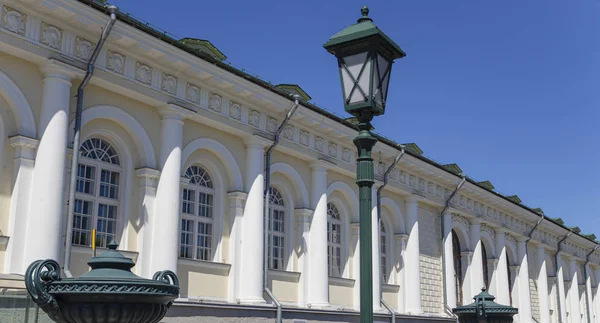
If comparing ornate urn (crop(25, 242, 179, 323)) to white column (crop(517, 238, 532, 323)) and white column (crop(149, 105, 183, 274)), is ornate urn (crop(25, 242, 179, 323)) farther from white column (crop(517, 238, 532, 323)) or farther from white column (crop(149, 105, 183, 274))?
white column (crop(517, 238, 532, 323))

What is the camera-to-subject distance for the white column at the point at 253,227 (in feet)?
53.3

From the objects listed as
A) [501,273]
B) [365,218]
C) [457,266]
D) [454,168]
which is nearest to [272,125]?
[454,168]

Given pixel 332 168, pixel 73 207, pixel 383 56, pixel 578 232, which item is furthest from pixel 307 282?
pixel 578 232

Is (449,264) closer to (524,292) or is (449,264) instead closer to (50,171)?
(524,292)

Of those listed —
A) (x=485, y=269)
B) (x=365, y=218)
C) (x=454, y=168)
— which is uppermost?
(x=454, y=168)

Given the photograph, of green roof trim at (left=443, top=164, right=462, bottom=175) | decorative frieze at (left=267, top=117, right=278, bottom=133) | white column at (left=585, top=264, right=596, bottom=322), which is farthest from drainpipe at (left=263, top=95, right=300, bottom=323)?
white column at (left=585, top=264, right=596, bottom=322)

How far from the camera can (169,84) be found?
14.8m

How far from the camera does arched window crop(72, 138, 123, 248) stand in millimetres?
13453

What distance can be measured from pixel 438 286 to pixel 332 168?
7235 millimetres

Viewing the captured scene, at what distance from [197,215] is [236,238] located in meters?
1.12

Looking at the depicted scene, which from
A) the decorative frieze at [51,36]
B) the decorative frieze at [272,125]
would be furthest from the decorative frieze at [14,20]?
the decorative frieze at [272,125]

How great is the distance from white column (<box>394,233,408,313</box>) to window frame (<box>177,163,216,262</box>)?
331 inches

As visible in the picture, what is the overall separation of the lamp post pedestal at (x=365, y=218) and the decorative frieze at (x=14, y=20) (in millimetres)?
7715

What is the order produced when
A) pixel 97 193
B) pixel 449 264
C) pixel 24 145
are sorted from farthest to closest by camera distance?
pixel 449 264
pixel 97 193
pixel 24 145
